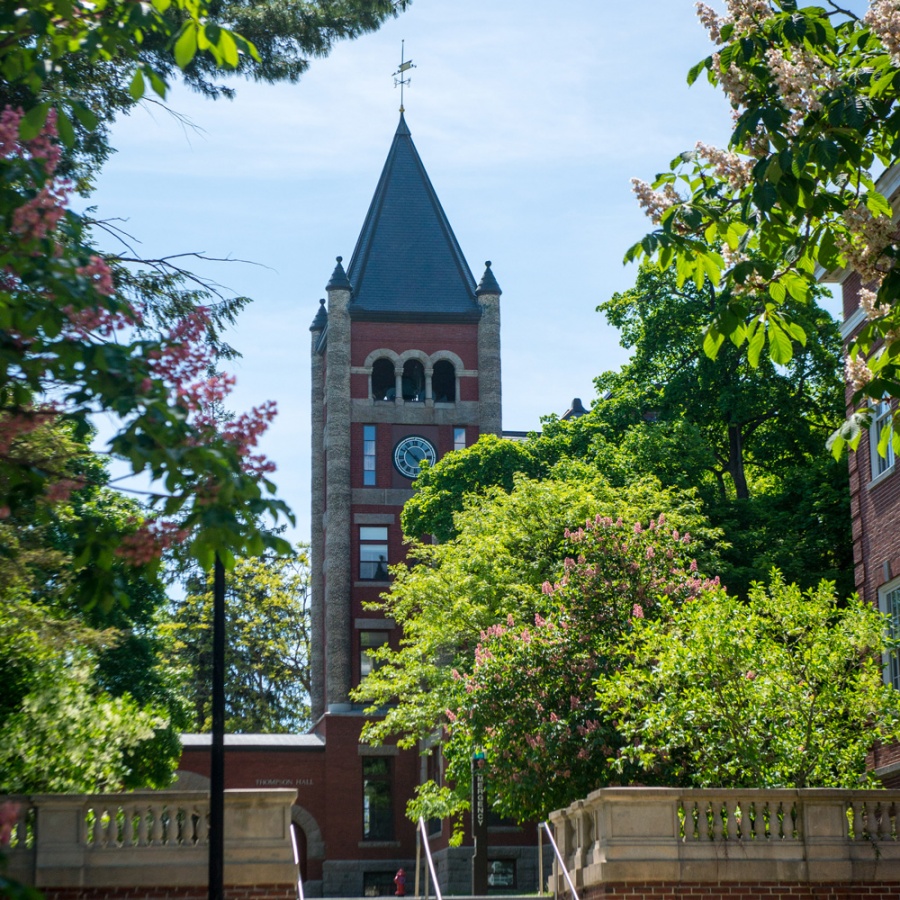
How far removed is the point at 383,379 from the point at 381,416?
248 centimetres

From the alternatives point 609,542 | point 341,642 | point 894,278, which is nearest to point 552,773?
point 609,542

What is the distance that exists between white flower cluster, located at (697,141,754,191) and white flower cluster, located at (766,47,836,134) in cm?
64

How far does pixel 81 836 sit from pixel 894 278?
1208 centimetres

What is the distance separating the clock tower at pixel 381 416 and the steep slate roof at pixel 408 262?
45 millimetres

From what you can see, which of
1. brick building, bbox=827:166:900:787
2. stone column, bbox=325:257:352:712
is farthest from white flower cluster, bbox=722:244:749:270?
stone column, bbox=325:257:352:712

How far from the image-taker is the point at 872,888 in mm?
18547

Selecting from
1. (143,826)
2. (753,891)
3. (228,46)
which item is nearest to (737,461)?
(753,891)

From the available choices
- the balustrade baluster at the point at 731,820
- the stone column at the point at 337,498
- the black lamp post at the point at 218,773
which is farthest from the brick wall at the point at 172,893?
the stone column at the point at 337,498

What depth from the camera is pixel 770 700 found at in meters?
20.1

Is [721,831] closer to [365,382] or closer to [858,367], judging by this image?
[858,367]

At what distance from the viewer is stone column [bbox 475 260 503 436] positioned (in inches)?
2534

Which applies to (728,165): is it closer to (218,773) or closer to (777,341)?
(777,341)

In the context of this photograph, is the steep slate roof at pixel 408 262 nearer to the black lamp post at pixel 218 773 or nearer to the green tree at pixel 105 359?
the black lamp post at pixel 218 773

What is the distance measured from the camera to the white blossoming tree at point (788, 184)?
972cm
